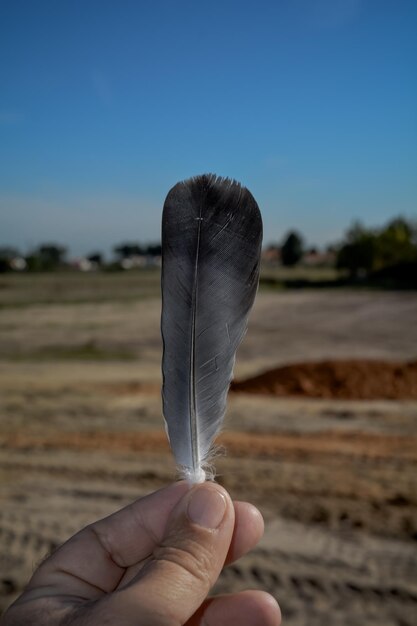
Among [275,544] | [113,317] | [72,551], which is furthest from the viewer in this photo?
[113,317]

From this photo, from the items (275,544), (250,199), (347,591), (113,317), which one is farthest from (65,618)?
(113,317)

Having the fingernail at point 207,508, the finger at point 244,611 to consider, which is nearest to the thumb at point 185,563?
the fingernail at point 207,508

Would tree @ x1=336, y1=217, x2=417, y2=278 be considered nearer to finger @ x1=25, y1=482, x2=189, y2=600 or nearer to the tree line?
the tree line

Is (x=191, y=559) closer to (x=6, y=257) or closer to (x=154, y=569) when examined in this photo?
(x=154, y=569)

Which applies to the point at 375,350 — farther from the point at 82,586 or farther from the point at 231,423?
the point at 82,586

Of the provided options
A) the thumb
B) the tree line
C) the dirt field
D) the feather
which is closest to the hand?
the thumb

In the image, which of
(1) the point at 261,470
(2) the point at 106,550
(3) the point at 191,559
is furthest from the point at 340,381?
(3) the point at 191,559
